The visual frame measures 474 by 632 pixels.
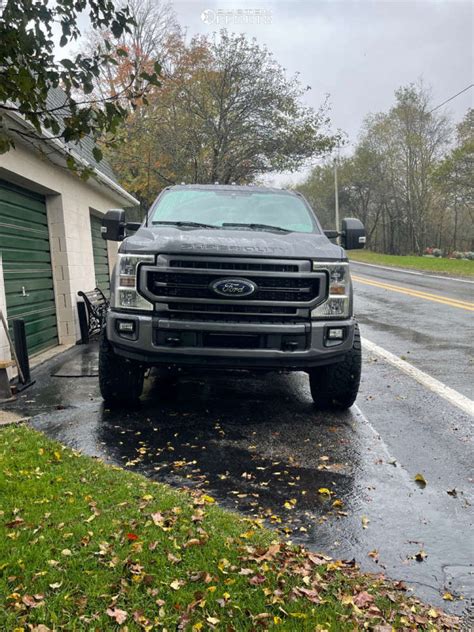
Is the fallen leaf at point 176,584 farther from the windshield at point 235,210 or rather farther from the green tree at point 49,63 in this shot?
the windshield at point 235,210

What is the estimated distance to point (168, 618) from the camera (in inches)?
85.0

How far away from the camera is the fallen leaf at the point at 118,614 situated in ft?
7.03

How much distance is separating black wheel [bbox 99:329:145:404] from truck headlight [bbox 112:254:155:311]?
58cm

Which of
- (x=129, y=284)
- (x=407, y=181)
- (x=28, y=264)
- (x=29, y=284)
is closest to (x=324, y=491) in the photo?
(x=129, y=284)

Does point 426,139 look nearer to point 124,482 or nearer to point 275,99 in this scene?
point 275,99

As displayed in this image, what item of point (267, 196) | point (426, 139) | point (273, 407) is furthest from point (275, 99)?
point (426, 139)

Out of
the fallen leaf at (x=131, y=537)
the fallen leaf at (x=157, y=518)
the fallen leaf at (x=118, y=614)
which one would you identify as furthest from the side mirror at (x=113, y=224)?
the fallen leaf at (x=118, y=614)

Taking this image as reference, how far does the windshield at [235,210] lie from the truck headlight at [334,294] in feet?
3.41

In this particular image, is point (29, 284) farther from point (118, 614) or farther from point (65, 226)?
point (118, 614)

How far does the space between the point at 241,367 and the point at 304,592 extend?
2.29 m

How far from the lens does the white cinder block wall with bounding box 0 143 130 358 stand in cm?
766

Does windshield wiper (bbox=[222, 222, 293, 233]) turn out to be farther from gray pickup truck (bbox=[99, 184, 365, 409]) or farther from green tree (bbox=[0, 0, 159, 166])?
green tree (bbox=[0, 0, 159, 166])

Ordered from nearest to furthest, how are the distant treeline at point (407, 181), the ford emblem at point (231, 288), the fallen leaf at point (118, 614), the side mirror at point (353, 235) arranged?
1. the fallen leaf at point (118, 614)
2. the ford emblem at point (231, 288)
3. the side mirror at point (353, 235)
4. the distant treeline at point (407, 181)

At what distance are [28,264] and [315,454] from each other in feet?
19.4
